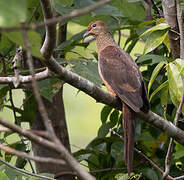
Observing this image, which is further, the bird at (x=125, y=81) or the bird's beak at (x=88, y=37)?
the bird's beak at (x=88, y=37)

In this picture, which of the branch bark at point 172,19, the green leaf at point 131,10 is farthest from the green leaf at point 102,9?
the branch bark at point 172,19

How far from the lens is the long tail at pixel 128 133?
3195 millimetres

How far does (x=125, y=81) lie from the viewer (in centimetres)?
376

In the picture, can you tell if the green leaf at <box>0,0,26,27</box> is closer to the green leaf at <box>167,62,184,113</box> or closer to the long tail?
the green leaf at <box>167,62,184,113</box>

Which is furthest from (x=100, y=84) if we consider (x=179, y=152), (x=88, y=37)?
(x=88, y=37)

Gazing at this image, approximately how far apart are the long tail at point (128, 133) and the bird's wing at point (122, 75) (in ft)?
0.35

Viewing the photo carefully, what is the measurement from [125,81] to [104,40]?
1.15 m

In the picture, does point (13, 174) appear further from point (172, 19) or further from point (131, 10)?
point (131, 10)

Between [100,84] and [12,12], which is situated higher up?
[12,12]

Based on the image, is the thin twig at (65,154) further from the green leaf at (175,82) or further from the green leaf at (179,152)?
the green leaf at (179,152)

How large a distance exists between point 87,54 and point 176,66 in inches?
55.6

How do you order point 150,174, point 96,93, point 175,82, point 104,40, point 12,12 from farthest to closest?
1. point 104,40
2. point 150,174
3. point 175,82
4. point 96,93
5. point 12,12

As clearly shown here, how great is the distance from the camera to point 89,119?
841 cm

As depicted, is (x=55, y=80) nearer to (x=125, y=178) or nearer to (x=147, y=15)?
(x=125, y=178)
